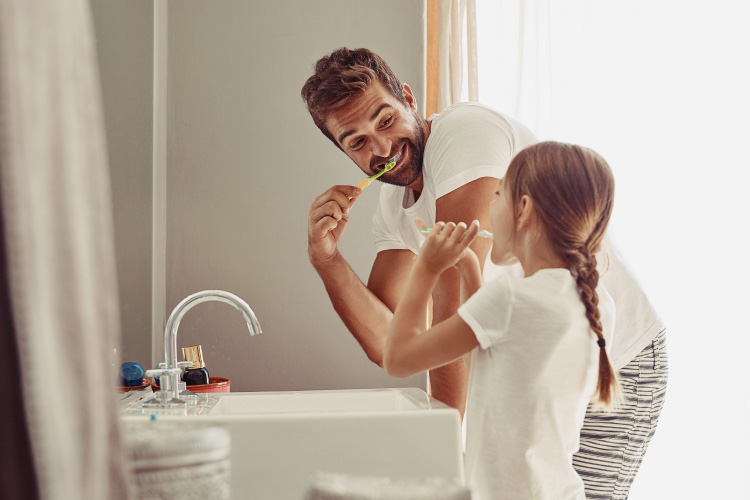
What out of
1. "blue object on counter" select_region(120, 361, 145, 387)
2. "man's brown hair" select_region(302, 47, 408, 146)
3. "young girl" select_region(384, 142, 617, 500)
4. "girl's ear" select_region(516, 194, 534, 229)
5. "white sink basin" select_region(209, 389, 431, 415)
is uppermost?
"man's brown hair" select_region(302, 47, 408, 146)

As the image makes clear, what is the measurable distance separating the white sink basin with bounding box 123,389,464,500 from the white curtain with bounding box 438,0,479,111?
111cm

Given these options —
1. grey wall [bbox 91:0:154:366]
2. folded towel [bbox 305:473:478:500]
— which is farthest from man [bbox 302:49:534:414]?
folded towel [bbox 305:473:478:500]

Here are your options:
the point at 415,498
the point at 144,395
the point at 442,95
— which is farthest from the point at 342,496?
the point at 442,95

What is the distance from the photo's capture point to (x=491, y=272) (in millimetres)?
1024

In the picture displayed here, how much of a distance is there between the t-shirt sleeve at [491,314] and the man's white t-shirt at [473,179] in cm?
20

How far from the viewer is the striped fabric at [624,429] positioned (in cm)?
94

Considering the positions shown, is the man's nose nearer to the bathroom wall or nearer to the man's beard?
the man's beard

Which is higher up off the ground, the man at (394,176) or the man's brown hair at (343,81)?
the man's brown hair at (343,81)

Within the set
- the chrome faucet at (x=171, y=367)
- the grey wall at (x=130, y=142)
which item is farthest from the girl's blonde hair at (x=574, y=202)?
the grey wall at (x=130, y=142)

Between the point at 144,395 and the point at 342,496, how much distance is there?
880 millimetres

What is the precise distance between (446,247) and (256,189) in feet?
2.95

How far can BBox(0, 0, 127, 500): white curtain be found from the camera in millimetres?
212

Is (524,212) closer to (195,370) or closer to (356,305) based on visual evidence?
(356,305)

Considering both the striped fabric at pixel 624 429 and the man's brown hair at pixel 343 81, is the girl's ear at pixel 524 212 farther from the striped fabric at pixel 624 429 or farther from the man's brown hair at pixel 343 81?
the man's brown hair at pixel 343 81
